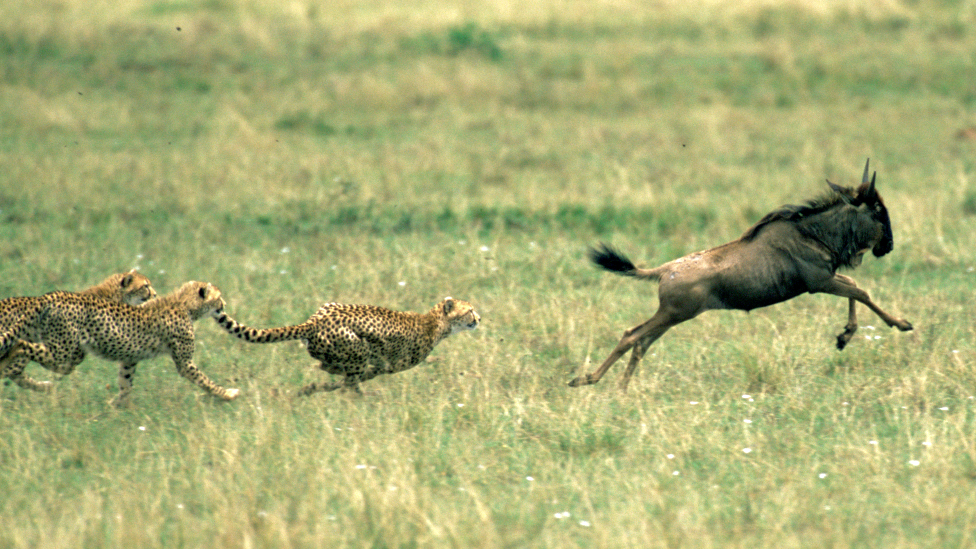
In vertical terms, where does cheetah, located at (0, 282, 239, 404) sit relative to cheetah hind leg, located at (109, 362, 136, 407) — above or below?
above

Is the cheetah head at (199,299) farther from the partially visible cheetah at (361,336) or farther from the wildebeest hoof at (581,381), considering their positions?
the wildebeest hoof at (581,381)

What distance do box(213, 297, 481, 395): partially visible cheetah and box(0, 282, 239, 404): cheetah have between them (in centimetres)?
29

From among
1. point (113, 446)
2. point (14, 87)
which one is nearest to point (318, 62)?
point (14, 87)

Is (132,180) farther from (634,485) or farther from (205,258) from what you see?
(634,485)

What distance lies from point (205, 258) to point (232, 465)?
15.3ft

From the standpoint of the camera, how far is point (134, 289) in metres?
7.59

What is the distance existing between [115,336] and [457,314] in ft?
6.51

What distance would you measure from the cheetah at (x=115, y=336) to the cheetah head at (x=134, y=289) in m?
0.62

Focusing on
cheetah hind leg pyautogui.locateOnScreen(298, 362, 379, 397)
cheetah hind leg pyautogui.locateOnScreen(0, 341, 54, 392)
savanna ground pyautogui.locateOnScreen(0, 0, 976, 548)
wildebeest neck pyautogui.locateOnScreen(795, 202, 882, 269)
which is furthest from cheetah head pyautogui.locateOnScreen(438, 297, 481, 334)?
cheetah hind leg pyautogui.locateOnScreen(0, 341, 54, 392)

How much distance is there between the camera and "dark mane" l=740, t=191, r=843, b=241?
284 inches

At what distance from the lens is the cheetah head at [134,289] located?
24.9 feet

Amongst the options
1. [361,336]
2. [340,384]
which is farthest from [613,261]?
[340,384]

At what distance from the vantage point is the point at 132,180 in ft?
41.8

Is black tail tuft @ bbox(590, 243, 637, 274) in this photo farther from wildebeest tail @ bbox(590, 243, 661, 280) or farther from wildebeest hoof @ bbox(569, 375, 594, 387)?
wildebeest hoof @ bbox(569, 375, 594, 387)
